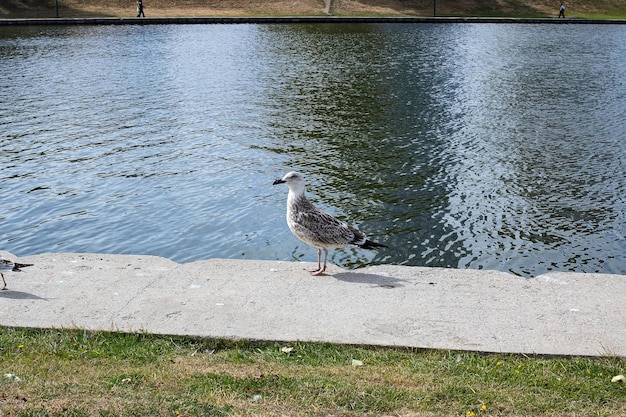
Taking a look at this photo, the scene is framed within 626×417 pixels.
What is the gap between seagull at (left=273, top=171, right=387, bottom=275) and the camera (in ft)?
36.9

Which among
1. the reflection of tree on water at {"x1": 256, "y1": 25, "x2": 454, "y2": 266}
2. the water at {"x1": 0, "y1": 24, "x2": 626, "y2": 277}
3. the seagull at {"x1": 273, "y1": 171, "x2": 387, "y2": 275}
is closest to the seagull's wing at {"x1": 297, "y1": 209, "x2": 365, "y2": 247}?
the seagull at {"x1": 273, "y1": 171, "x2": 387, "y2": 275}

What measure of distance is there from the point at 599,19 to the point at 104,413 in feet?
272

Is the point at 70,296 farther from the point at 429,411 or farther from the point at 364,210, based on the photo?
the point at 364,210

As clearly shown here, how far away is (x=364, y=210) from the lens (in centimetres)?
1947

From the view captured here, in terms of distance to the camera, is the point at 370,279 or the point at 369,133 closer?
the point at 370,279

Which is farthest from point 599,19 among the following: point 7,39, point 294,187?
point 294,187

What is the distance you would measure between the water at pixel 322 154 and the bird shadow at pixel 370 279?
4.93m

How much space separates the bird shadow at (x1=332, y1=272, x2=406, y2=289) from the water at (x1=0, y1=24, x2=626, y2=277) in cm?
493

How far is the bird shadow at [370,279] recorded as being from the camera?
10438 millimetres

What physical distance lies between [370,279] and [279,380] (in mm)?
3776

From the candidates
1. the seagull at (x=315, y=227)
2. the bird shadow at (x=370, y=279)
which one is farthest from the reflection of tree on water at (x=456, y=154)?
the bird shadow at (x=370, y=279)

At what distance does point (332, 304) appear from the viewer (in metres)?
9.54

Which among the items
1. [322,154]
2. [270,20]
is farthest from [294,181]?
[270,20]

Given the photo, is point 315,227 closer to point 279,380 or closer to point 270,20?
point 279,380
